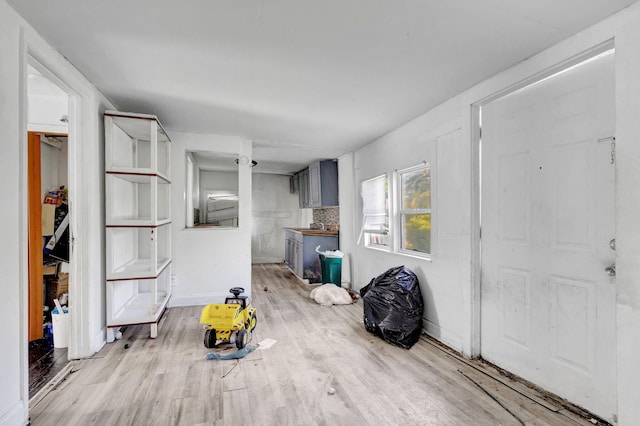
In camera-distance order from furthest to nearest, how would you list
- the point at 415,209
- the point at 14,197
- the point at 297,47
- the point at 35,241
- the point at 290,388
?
the point at 415,209 < the point at 35,241 < the point at 290,388 < the point at 297,47 < the point at 14,197

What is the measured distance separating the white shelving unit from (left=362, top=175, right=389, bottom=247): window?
8.97 ft

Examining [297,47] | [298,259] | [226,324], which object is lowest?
[226,324]

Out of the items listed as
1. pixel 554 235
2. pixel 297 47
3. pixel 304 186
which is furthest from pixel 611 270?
pixel 304 186

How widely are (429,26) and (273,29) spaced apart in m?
0.92

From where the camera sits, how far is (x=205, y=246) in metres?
4.20

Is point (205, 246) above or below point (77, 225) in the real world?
below

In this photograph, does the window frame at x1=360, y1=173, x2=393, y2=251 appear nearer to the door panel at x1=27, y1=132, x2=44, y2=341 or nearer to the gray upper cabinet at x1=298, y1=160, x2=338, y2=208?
the gray upper cabinet at x1=298, y1=160, x2=338, y2=208

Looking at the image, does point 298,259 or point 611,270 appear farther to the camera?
point 298,259

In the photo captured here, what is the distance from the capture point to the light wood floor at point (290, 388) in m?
1.85

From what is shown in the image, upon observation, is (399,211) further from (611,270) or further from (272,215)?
(272,215)

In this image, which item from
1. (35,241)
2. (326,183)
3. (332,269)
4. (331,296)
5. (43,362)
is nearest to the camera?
(43,362)

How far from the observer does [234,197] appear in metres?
7.36

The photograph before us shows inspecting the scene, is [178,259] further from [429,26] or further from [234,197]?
[429,26]

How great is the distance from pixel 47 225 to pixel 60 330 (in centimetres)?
112
